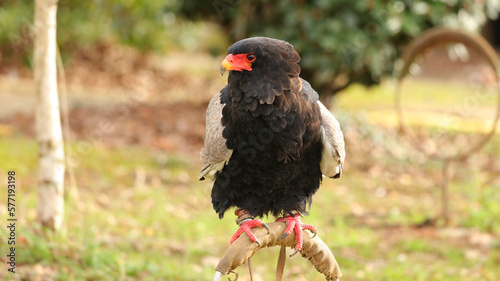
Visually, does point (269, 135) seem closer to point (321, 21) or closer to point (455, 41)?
point (455, 41)

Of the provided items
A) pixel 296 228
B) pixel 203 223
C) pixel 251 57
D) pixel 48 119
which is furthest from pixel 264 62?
pixel 203 223

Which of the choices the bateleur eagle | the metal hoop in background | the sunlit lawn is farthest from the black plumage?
the metal hoop in background

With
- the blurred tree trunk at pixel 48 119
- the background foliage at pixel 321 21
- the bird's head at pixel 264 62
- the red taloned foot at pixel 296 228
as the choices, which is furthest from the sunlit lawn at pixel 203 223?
the bird's head at pixel 264 62

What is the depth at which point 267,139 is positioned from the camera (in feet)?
7.73

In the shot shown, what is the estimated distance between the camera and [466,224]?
5.18 metres

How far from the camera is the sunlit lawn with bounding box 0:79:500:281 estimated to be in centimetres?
374

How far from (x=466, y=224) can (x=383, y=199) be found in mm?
1012

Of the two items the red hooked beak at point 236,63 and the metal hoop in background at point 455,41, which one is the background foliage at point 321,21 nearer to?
the metal hoop in background at point 455,41

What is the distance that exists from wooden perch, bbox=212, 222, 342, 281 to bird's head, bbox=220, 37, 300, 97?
61cm

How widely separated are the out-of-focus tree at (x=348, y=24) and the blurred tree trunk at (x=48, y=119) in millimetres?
3337

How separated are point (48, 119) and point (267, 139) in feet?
6.24

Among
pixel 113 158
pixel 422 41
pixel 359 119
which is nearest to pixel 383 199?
pixel 422 41

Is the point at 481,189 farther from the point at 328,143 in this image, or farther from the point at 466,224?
the point at 328,143

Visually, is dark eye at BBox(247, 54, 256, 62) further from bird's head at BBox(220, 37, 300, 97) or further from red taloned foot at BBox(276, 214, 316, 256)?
red taloned foot at BBox(276, 214, 316, 256)
